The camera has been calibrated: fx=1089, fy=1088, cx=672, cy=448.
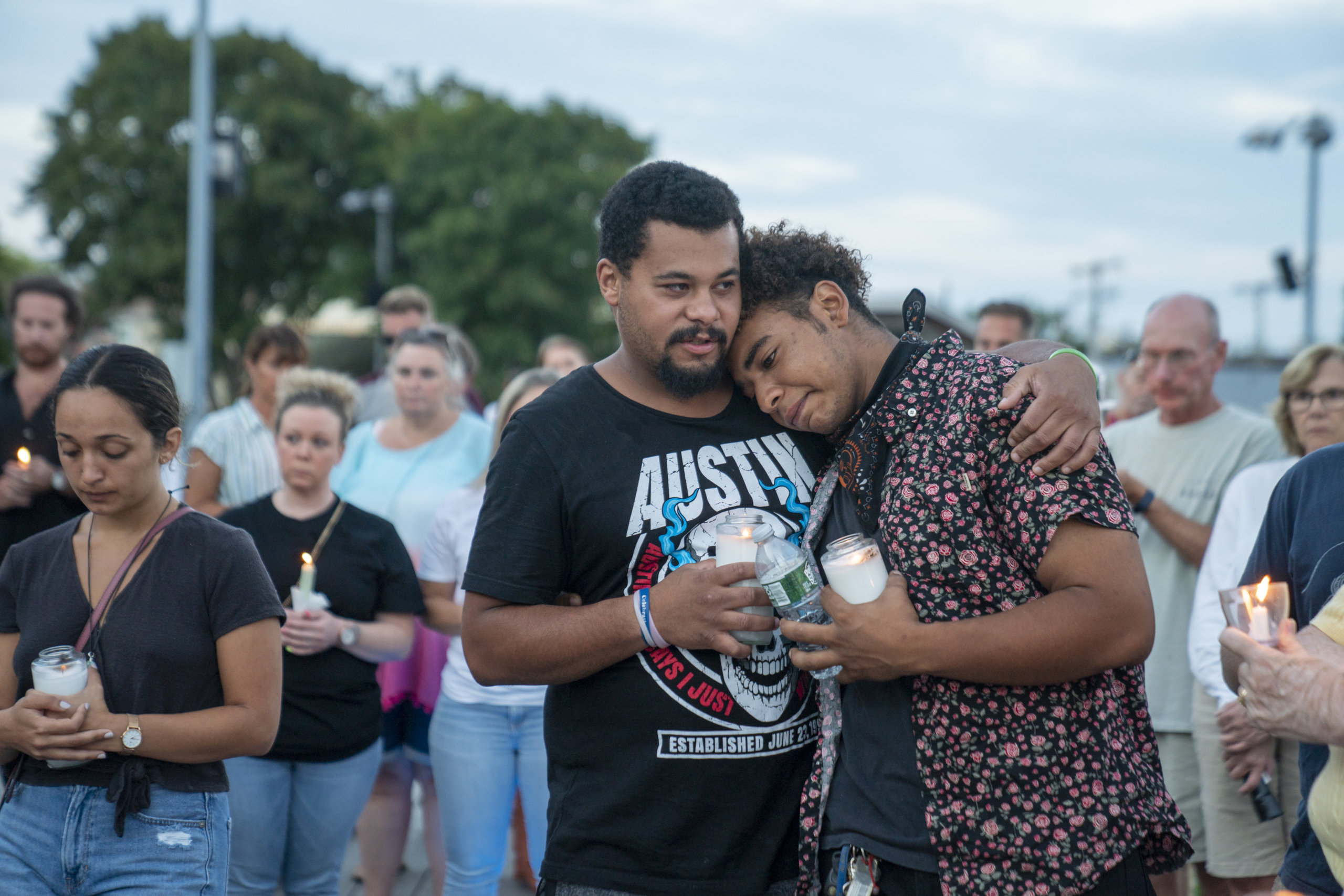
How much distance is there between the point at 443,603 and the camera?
429 centimetres

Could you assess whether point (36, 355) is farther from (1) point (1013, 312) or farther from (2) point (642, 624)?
(1) point (1013, 312)

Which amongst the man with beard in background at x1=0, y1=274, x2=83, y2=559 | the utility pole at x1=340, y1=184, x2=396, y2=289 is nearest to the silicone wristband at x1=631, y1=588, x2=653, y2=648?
the man with beard in background at x1=0, y1=274, x2=83, y2=559

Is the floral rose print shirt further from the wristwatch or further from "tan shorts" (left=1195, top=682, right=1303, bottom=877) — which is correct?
"tan shorts" (left=1195, top=682, right=1303, bottom=877)

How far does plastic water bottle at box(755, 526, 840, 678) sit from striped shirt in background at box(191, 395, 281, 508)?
336 centimetres

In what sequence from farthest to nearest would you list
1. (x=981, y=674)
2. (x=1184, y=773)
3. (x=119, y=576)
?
(x=1184, y=773), (x=119, y=576), (x=981, y=674)

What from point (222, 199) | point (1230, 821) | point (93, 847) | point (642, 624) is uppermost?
point (222, 199)

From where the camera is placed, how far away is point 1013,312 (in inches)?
243

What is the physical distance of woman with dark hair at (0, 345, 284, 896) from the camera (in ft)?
7.99

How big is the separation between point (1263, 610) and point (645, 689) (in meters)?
1.20

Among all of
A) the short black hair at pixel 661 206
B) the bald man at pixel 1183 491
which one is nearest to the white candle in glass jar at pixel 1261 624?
the short black hair at pixel 661 206

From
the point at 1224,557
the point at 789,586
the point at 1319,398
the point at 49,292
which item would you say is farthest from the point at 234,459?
the point at 1319,398

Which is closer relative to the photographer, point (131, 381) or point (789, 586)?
point (789, 586)

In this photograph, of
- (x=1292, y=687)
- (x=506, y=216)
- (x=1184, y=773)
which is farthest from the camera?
(x=506, y=216)

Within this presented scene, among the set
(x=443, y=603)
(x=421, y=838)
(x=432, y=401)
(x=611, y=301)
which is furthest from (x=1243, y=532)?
(x=421, y=838)
